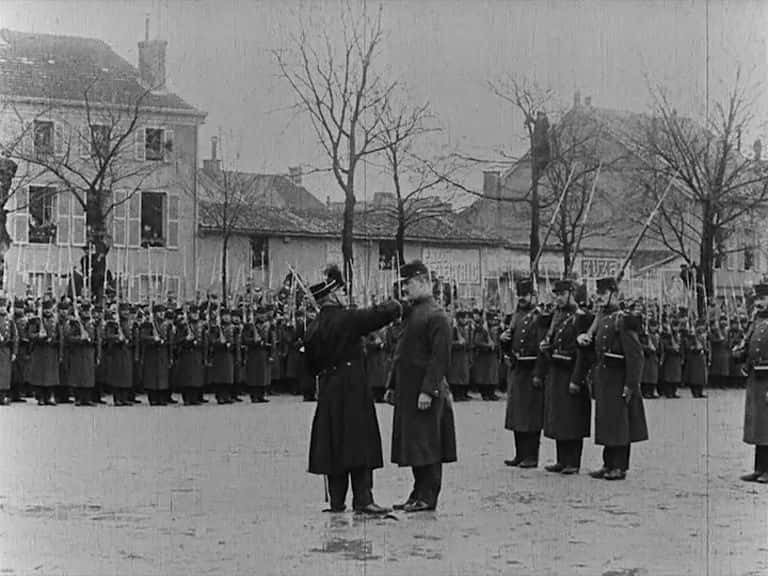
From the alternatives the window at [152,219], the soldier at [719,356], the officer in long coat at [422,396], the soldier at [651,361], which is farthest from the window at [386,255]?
the soldier at [719,356]

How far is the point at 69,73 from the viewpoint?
1670 centimetres

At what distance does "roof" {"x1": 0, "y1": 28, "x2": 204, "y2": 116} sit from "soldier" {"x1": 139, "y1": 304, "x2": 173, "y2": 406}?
9.89 feet

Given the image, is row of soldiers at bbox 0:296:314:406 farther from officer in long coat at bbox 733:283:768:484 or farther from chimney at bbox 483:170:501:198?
officer in long coat at bbox 733:283:768:484

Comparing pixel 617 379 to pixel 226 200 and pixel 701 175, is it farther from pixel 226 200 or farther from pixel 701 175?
pixel 701 175

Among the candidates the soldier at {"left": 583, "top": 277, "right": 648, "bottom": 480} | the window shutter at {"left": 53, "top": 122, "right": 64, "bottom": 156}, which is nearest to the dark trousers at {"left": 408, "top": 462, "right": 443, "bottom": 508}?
the soldier at {"left": 583, "top": 277, "right": 648, "bottom": 480}

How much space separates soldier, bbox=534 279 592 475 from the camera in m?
10.4

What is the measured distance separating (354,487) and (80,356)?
9972mm

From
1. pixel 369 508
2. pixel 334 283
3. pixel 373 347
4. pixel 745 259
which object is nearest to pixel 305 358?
pixel 334 283

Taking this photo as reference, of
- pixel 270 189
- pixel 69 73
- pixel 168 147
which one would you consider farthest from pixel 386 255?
pixel 69 73

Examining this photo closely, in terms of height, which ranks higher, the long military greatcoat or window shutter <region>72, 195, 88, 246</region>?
window shutter <region>72, 195, 88, 246</region>

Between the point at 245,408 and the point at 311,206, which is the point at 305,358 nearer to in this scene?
the point at 311,206

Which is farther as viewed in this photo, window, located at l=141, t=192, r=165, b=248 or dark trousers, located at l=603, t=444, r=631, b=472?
window, located at l=141, t=192, r=165, b=248

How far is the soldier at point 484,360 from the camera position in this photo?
19.8m

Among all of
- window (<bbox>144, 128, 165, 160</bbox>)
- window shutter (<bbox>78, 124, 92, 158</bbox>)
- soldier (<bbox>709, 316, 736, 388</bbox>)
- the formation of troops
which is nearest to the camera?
the formation of troops
